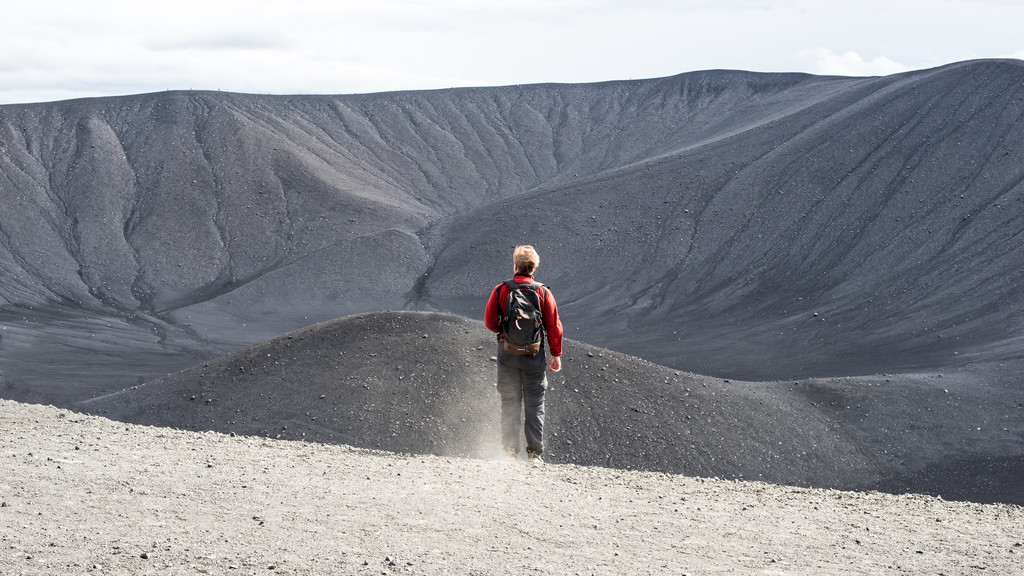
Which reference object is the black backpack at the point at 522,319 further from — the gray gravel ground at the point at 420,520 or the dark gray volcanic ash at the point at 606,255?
the dark gray volcanic ash at the point at 606,255

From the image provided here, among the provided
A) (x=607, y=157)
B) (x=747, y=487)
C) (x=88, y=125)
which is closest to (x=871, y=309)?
(x=747, y=487)

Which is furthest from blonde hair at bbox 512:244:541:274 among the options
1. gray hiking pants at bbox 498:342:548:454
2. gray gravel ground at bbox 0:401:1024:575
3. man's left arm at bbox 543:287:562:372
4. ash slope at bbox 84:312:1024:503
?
ash slope at bbox 84:312:1024:503

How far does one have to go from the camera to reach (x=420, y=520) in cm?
590

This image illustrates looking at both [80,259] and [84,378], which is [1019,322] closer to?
[84,378]

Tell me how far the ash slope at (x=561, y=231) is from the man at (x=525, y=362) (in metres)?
14.6

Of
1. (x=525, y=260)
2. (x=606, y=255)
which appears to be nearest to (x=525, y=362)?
(x=525, y=260)

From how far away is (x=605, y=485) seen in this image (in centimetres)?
749

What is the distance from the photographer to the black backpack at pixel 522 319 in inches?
299

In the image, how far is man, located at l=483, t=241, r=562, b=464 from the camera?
7660 millimetres

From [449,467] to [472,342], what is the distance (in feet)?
19.3

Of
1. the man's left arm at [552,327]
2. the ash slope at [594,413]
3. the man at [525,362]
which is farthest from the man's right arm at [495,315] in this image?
the ash slope at [594,413]

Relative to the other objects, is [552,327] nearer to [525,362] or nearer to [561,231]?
[525,362]

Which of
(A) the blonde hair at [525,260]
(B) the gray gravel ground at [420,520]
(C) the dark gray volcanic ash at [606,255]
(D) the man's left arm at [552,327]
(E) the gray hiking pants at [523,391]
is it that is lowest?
(B) the gray gravel ground at [420,520]

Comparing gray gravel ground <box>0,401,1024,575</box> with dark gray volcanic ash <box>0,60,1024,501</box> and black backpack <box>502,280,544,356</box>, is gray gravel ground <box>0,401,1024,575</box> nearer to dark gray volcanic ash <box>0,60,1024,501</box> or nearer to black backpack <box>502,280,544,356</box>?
black backpack <box>502,280,544,356</box>
